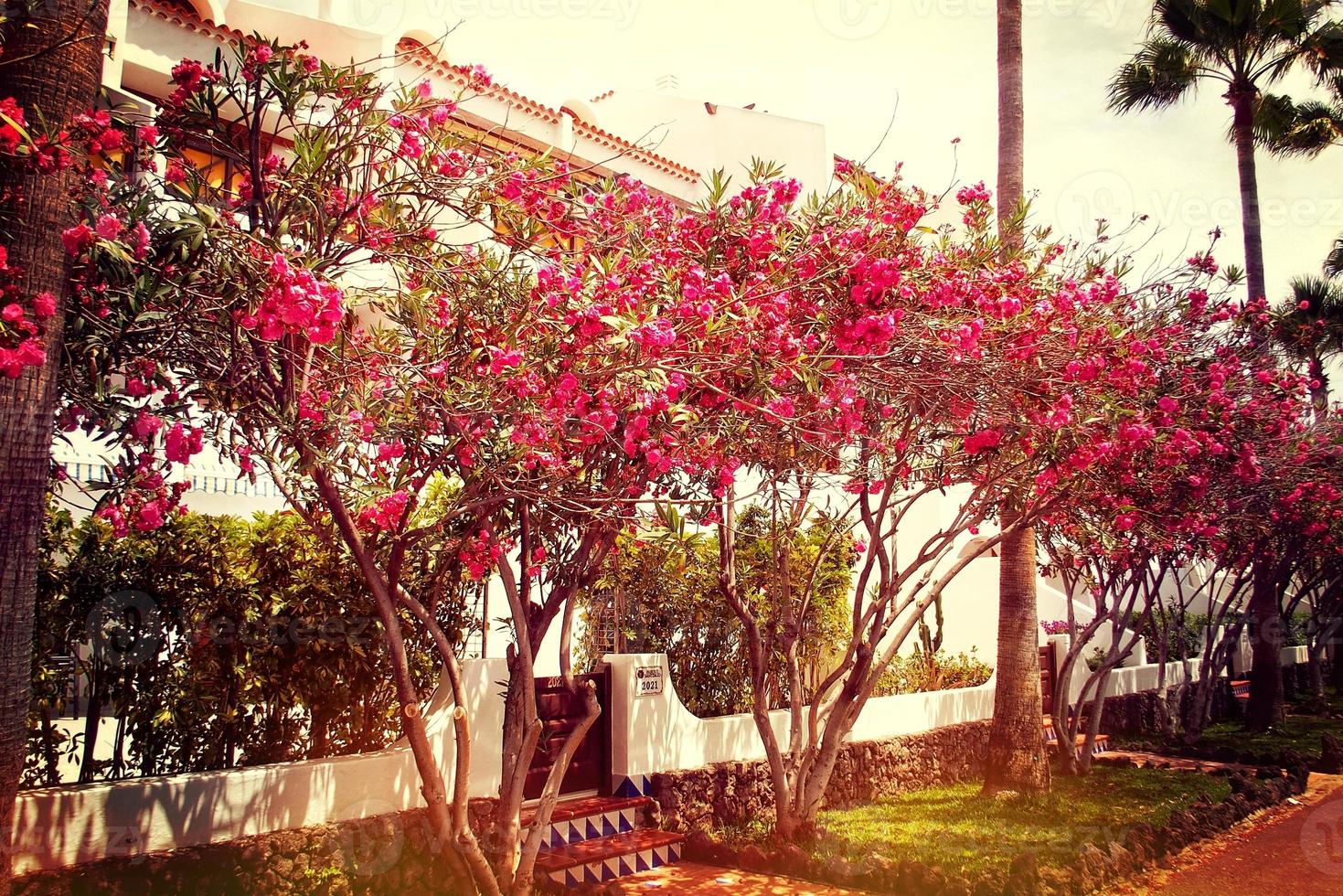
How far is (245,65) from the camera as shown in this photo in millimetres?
4840

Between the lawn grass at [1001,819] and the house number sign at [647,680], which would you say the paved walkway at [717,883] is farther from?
the house number sign at [647,680]

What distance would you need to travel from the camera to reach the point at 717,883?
8.12 meters

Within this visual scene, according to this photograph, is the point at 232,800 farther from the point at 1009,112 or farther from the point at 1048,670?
the point at 1048,670

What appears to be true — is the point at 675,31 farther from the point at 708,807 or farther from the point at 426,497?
the point at 708,807

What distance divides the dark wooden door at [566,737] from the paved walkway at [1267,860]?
4511mm

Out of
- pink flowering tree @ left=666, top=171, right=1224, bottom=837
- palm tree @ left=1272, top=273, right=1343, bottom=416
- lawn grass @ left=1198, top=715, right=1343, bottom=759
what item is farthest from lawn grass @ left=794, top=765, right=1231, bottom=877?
palm tree @ left=1272, top=273, right=1343, bottom=416

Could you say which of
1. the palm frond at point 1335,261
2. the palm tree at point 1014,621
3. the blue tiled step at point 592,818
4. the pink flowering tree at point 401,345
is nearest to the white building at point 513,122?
the pink flowering tree at point 401,345

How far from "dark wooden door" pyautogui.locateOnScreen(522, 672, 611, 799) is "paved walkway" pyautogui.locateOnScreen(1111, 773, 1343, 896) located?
4511 millimetres

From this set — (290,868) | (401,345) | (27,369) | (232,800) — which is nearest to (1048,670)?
(401,345)

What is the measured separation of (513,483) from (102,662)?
2708mm

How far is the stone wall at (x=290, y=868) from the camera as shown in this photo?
17.1ft

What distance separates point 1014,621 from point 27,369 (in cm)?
1041

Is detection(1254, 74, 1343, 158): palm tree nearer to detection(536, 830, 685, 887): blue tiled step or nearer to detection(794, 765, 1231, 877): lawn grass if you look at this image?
detection(794, 765, 1231, 877): lawn grass

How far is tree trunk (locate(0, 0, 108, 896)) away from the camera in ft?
13.1
